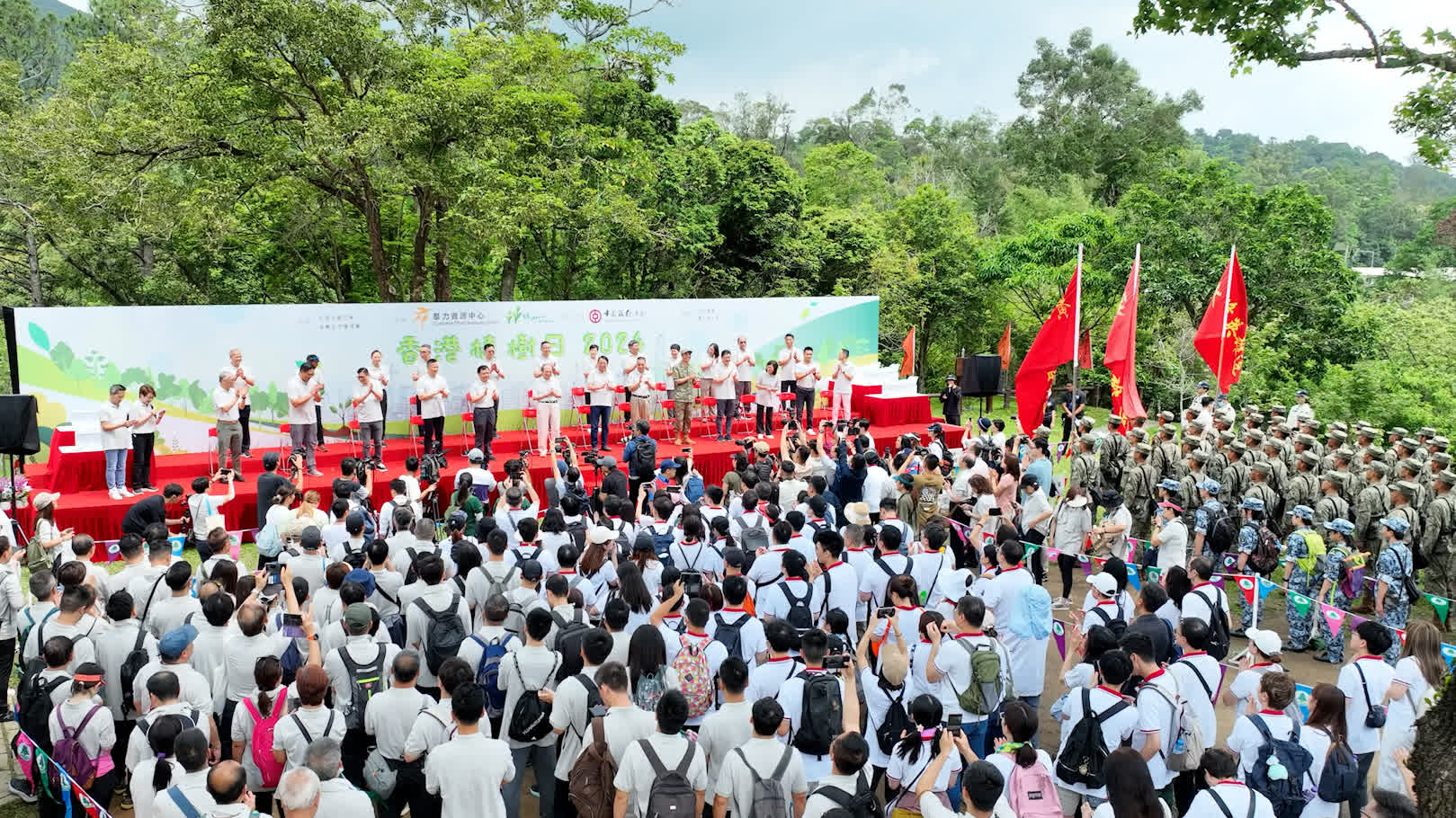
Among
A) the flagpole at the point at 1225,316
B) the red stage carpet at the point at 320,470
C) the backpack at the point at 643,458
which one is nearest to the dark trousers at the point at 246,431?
the red stage carpet at the point at 320,470

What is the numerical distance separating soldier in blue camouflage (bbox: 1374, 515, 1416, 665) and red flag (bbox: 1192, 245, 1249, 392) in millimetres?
4642

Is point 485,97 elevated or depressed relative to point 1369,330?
elevated

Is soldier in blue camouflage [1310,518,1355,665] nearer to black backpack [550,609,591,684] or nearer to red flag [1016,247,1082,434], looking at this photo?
red flag [1016,247,1082,434]

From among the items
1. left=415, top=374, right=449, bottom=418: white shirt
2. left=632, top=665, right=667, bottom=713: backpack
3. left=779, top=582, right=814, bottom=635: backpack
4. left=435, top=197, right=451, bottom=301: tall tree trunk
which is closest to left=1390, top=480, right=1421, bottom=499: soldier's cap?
left=779, top=582, right=814, bottom=635: backpack

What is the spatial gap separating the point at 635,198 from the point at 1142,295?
486 inches

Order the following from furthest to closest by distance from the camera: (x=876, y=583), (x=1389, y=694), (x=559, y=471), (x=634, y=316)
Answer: (x=634, y=316) → (x=559, y=471) → (x=876, y=583) → (x=1389, y=694)

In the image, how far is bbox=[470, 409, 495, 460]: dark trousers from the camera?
1308cm

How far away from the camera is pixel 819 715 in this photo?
181 inches

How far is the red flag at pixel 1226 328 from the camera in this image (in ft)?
41.0

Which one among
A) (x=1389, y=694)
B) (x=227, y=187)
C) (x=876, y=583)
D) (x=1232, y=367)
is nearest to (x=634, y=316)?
(x=227, y=187)

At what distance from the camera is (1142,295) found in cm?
2262

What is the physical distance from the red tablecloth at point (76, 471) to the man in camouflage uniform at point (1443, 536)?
46.7 ft

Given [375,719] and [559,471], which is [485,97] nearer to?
[559,471]

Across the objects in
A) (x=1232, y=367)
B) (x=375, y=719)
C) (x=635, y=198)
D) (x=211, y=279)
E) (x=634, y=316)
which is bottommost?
(x=375, y=719)
